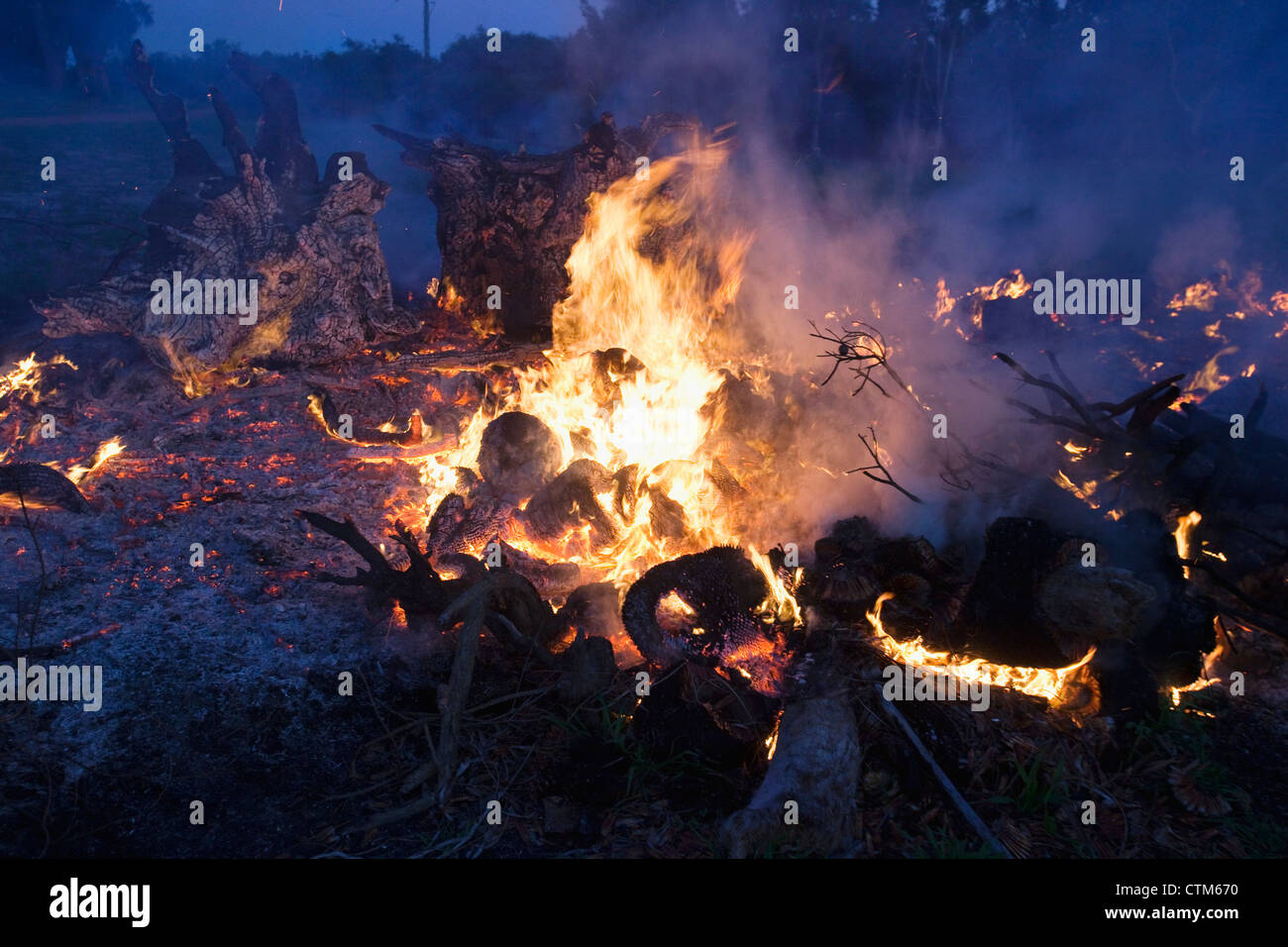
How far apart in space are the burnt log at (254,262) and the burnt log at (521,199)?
2.76 feet

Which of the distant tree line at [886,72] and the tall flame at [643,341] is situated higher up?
the distant tree line at [886,72]

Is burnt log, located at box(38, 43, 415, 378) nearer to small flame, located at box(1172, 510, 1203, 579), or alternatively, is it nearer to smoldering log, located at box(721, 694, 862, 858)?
smoldering log, located at box(721, 694, 862, 858)

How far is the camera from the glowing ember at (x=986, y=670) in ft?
13.4

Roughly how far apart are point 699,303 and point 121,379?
6291 millimetres

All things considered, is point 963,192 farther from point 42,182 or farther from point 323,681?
point 42,182

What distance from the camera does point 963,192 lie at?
11219 mm

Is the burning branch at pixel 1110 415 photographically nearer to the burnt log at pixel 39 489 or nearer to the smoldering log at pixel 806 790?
the smoldering log at pixel 806 790

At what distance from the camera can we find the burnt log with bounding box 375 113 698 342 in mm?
7285

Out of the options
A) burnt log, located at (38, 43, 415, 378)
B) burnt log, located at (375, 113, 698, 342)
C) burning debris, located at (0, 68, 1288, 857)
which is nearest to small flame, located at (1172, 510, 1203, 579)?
burning debris, located at (0, 68, 1288, 857)

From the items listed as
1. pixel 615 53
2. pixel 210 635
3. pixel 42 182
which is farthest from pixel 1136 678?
pixel 42 182

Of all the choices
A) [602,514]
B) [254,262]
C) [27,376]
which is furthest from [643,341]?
[27,376]

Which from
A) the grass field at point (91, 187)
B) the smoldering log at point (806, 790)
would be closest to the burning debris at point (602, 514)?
the smoldering log at point (806, 790)

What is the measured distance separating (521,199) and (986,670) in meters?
6.32
